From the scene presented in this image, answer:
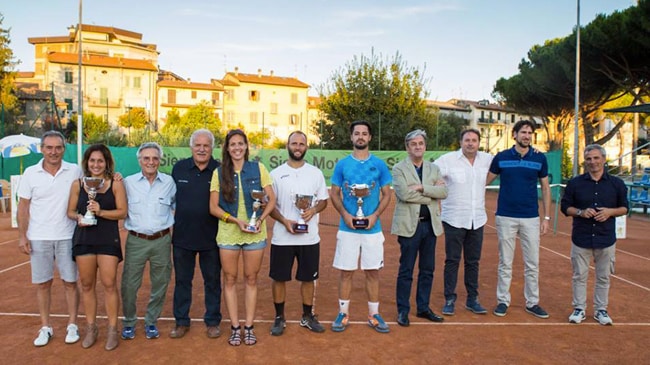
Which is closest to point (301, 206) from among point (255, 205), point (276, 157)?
point (255, 205)

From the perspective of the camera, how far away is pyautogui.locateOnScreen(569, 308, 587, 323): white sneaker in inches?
205

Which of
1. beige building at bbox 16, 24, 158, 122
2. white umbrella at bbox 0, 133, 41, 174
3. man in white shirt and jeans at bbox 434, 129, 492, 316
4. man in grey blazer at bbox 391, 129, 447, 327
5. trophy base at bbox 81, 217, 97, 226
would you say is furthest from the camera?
beige building at bbox 16, 24, 158, 122

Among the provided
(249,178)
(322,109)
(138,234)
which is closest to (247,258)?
(249,178)

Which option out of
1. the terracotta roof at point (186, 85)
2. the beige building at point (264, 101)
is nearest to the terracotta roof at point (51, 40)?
the terracotta roof at point (186, 85)

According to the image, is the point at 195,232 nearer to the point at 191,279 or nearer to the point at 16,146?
the point at 191,279

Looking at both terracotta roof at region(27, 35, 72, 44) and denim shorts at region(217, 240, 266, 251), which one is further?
terracotta roof at region(27, 35, 72, 44)

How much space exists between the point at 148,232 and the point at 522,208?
3726mm

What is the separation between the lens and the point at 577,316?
17.2 feet

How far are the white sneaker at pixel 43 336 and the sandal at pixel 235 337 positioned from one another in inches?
62.2

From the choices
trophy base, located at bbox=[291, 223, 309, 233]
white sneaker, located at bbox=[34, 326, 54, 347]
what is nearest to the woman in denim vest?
trophy base, located at bbox=[291, 223, 309, 233]

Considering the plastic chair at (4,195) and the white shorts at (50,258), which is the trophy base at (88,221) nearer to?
the white shorts at (50,258)

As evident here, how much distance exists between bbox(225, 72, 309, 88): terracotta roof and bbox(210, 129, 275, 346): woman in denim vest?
169 feet

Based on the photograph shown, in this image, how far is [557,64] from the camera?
27.1m

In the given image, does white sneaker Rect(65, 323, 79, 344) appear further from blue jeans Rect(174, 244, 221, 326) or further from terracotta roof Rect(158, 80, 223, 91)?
terracotta roof Rect(158, 80, 223, 91)
